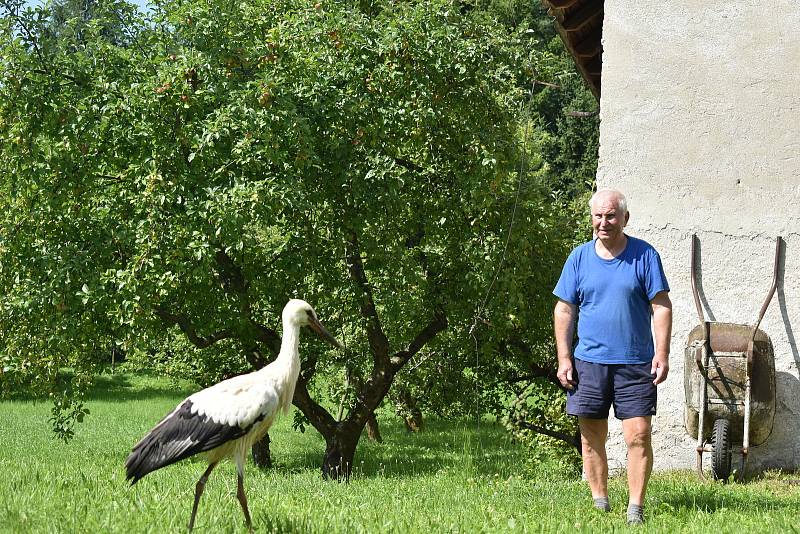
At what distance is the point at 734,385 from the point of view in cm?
820

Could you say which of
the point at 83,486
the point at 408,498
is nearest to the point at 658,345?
the point at 408,498

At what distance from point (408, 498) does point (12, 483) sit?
2.72 metres

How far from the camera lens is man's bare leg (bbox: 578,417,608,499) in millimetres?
6281

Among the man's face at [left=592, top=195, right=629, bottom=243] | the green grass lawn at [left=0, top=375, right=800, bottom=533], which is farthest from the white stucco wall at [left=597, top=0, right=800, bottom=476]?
Answer: the man's face at [left=592, top=195, right=629, bottom=243]

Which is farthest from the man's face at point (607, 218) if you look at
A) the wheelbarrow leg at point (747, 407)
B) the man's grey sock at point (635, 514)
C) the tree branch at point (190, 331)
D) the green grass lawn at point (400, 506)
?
the tree branch at point (190, 331)

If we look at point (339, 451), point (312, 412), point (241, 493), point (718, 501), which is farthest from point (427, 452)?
point (241, 493)

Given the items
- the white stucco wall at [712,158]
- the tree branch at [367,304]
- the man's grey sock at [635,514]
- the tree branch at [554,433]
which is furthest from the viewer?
the tree branch at [554,433]

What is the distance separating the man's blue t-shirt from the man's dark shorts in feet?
0.21

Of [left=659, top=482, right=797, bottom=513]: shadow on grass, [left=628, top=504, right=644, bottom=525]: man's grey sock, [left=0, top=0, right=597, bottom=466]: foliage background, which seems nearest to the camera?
[left=628, top=504, right=644, bottom=525]: man's grey sock

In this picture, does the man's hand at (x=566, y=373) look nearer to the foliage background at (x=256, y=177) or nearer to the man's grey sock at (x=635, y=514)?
the man's grey sock at (x=635, y=514)

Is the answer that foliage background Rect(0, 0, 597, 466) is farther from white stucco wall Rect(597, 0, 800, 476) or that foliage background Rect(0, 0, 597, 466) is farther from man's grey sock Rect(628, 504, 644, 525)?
man's grey sock Rect(628, 504, 644, 525)

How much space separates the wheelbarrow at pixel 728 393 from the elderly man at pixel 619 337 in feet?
7.31

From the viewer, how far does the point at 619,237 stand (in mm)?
6164

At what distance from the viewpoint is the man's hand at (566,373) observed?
6.25 metres
